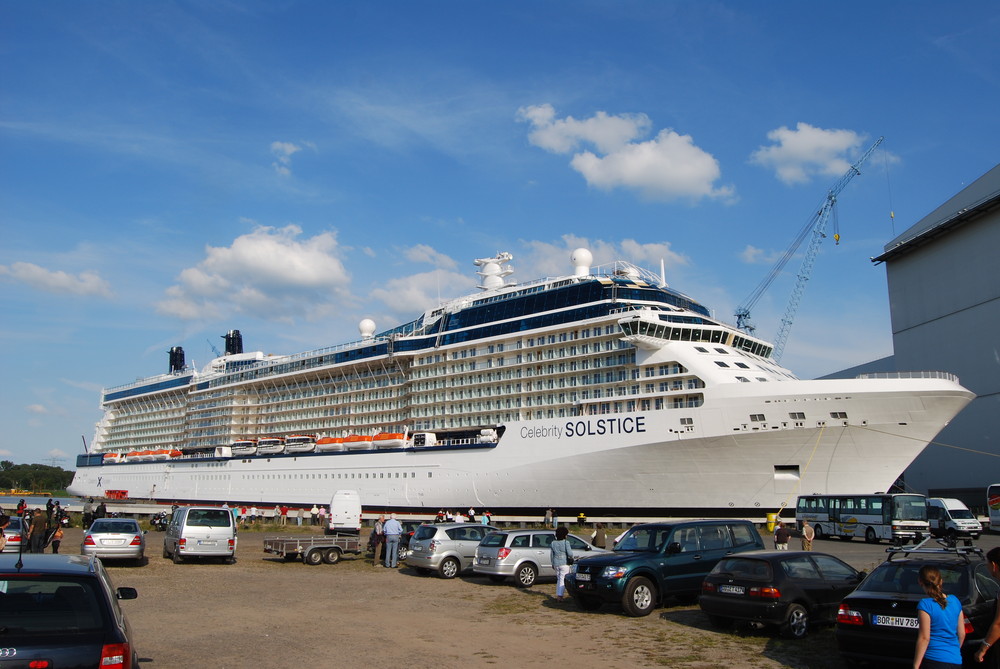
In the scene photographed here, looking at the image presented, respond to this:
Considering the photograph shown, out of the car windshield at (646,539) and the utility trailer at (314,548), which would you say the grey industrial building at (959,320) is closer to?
the utility trailer at (314,548)

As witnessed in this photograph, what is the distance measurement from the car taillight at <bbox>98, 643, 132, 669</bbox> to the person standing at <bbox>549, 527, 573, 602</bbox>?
31.1 feet

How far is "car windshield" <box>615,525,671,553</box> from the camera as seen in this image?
12719mm

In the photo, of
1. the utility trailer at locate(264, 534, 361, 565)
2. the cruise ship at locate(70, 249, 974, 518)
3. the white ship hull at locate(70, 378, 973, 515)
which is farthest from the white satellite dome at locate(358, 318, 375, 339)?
the utility trailer at locate(264, 534, 361, 565)

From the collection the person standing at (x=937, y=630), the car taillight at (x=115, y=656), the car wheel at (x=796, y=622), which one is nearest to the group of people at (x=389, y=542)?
the car wheel at (x=796, y=622)

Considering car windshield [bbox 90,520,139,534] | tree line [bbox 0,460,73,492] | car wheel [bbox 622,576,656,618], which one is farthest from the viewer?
tree line [bbox 0,460,73,492]

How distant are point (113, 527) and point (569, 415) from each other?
2019 cm

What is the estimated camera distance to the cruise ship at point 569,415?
27.2m

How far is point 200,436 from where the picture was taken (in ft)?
205

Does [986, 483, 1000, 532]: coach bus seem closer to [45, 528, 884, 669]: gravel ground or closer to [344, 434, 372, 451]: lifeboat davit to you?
[45, 528, 884, 669]: gravel ground

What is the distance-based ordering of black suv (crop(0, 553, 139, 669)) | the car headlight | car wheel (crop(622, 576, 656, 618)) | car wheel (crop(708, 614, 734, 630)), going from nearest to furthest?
black suv (crop(0, 553, 139, 669)) → car wheel (crop(708, 614, 734, 630)) → car wheel (crop(622, 576, 656, 618)) → the car headlight

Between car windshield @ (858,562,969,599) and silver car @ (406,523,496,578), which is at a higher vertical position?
car windshield @ (858,562,969,599)

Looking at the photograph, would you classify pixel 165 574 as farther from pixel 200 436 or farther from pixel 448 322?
pixel 200 436

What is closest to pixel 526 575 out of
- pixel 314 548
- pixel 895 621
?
pixel 314 548

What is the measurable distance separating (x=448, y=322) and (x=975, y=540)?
92.4ft
